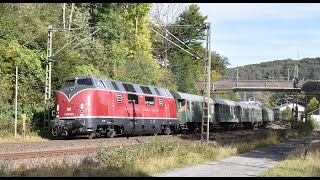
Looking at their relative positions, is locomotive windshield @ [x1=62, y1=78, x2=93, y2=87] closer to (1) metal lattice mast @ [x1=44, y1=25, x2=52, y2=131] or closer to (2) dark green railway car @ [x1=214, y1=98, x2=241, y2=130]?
(1) metal lattice mast @ [x1=44, y1=25, x2=52, y2=131]

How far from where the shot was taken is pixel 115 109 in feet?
91.2

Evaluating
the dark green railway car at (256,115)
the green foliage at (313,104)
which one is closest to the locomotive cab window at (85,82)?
the dark green railway car at (256,115)

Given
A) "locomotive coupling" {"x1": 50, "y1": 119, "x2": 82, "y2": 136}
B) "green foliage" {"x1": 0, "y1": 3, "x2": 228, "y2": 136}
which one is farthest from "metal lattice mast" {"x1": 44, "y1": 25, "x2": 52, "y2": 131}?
"locomotive coupling" {"x1": 50, "y1": 119, "x2": 82, "y2": 136}

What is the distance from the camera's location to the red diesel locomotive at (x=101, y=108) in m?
25.7

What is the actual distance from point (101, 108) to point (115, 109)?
1.50 meters

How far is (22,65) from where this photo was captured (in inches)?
1280

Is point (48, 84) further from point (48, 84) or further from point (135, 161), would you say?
point (135, 161)

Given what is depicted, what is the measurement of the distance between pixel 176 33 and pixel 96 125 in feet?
160

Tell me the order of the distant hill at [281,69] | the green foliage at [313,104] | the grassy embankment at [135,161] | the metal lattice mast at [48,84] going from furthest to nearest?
the distant hill at [281,69] < the green foliage at [313,104] < the metal lattice mast at [48,84] < the grassy embankment at [135,161]

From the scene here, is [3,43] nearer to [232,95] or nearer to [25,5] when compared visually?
[25,5]

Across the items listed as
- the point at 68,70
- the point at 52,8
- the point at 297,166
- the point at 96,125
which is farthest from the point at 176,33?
the point at 297,166

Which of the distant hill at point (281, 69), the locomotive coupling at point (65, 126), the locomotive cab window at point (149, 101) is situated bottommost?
the locomotive coupling at point (65, 126)

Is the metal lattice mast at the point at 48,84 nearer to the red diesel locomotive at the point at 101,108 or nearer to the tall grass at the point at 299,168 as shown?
the red diesel locomotive at the point at 101,108

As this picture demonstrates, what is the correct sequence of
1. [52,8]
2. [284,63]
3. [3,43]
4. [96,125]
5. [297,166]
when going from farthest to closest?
[284,63], [52,8], [3,43], [96,125], [297,166]
